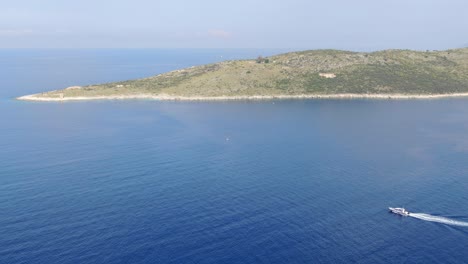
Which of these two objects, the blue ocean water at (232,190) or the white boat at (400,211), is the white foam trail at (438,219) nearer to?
the blue ocean water at (232,190)

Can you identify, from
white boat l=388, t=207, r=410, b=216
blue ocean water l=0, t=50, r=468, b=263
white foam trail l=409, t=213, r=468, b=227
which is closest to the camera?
blue ocean water l=0, t=50, r=468, b=263

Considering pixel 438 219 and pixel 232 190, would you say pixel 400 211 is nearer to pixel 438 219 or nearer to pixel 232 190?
pixel 438 219

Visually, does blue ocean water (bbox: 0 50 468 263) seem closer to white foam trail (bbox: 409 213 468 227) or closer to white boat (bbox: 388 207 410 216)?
white foam trail (bbox: 409 213 468 227)

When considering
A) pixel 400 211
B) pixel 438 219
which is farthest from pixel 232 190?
pixel 438 219

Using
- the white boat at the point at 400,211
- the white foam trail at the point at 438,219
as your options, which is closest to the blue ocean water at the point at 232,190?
the white foam trail at the point at 438,219

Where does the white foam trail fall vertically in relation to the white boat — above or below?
below

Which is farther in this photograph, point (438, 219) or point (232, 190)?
point (232, 190)

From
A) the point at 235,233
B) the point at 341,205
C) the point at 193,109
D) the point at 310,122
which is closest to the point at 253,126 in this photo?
the point at 310,122

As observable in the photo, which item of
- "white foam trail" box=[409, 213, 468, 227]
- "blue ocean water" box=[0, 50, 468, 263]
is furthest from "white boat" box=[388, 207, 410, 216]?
"blue ocean water" box=[0, 50, 468, 263]

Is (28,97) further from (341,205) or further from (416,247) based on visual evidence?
(416,247)
